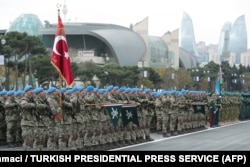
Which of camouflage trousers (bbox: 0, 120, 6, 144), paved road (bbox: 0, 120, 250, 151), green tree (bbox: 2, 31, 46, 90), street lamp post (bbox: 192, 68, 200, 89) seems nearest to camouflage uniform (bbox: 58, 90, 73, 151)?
paved road (bbox: 0, 120, 250, 151)

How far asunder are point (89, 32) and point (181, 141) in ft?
267

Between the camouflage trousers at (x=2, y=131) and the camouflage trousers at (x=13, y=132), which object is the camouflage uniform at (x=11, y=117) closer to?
the camouflage trousers at (x=13, y=132)

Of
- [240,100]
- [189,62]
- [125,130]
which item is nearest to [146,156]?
[125,130]

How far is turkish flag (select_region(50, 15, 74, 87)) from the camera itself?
1367cm

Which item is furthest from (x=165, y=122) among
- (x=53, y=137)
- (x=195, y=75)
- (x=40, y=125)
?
(x=195, y=75)

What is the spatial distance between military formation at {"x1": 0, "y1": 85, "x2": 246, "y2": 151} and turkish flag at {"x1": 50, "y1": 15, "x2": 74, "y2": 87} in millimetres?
400

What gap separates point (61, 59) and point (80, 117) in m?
1.50

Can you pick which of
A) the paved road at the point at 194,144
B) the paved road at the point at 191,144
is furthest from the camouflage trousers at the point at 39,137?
the paved road at the point at 194,144

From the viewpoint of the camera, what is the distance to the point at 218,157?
8.46m

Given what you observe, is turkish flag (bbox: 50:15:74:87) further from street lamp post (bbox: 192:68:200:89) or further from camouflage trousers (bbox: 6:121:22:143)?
street lamp post (bbox: 192:68:200:89)

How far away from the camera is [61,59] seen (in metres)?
13.8

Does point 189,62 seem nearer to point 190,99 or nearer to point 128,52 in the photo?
point 128,52

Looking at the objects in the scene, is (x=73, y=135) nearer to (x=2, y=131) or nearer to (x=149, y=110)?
(x=2, y=131)

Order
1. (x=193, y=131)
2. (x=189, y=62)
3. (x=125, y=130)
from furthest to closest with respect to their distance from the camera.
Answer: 1. (x=189, y=62)
2. (x=193, y=131)
3. (x=125, y=130)
